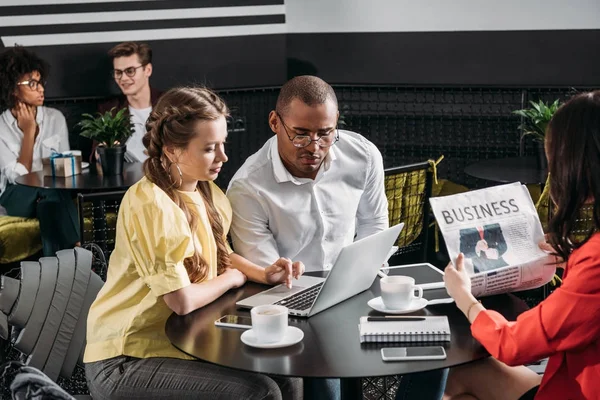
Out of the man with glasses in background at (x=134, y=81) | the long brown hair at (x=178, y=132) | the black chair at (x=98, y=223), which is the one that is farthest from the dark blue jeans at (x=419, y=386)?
the man with glasses in background at (x=134, y=81)

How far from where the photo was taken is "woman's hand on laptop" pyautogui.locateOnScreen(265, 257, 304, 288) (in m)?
2.62

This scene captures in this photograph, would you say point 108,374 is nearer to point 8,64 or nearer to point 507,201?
point 507,201

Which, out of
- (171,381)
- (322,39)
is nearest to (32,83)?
(322,39)

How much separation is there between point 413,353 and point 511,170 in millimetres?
2983

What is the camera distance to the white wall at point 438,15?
6.14m

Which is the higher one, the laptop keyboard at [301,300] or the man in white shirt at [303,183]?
the man in white shirt at [303,183]

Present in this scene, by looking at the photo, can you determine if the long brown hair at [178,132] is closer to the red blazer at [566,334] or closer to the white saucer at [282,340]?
the white saucer at [282,340]

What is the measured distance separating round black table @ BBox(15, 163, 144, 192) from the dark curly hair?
62 cm

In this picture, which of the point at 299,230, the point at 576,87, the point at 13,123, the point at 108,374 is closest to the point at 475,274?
the point at 299,230

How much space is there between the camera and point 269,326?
2123mm

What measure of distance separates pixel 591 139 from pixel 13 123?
4105 millimetres

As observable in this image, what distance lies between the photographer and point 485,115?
6.19 metres

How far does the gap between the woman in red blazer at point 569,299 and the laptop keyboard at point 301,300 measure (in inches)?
19.3

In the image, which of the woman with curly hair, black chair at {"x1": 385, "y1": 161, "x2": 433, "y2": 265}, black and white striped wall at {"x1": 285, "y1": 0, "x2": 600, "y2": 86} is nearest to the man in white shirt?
black chair at {"x1": 385, "y1": 161, "x2": 433, "y2": 265}
